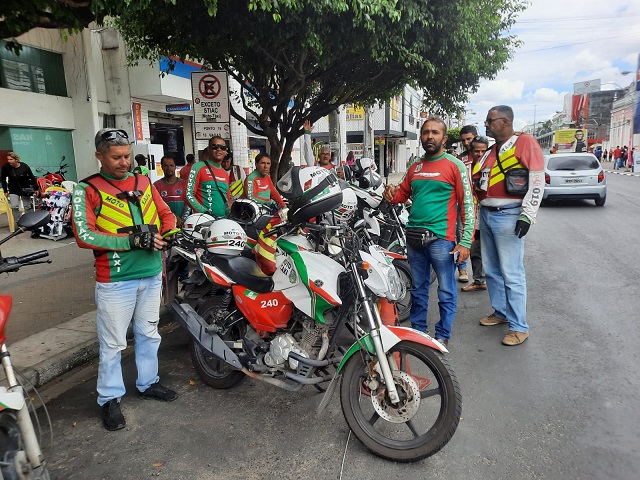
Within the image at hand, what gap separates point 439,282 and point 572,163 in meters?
11.0

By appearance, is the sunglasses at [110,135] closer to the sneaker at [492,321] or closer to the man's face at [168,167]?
the sneaker at [492,321]

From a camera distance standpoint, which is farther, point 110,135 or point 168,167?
point 168,167

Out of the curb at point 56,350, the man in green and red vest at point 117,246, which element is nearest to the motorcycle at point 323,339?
the man in green and red vest at point 117,246

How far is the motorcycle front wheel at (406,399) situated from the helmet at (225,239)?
134 cm

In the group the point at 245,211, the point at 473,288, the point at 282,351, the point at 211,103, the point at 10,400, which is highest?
the point at 211,103

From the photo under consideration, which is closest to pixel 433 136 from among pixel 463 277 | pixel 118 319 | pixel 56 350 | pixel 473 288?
pixel 118 319

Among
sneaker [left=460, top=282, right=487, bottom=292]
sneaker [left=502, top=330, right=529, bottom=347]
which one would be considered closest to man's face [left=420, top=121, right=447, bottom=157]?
sneaker [left=502, top=330, right=529, bottom=347]

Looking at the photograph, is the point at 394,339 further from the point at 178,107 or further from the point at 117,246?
the point at 178,107

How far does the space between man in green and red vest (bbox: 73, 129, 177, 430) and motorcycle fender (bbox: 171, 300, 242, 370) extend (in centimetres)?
32

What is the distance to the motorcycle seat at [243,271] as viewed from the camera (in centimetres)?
334

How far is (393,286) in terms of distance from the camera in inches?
115

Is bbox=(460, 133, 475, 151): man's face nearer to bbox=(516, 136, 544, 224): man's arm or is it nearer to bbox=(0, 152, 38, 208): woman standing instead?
bbox=(516, 136, 544, 224): man's arm

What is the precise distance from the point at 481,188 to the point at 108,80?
12427 mm

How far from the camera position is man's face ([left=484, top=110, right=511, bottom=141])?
428cm
